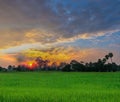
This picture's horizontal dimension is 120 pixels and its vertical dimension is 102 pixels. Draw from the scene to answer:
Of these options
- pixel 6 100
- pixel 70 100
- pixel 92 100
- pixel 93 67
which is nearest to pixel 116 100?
pixel 92 100

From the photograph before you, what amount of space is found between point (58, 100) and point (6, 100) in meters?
1.82

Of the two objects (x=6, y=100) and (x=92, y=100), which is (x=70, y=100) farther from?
(x=6, y=100)

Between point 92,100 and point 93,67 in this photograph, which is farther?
point 93,67

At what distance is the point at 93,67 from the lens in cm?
8669

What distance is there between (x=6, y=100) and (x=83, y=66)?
3117 inches

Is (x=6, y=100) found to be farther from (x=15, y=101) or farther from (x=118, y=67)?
(x=118, y=67)

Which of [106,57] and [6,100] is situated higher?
[106,57]

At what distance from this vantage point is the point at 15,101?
10.1 metres

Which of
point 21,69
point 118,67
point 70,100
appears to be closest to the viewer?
point 70,100

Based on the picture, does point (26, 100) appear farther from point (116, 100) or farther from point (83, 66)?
point (83, 66)

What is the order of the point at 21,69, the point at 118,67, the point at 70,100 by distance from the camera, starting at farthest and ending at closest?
the point at 21,69
the point at 118,67
the point at 70,100

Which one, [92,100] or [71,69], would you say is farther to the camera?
→ [71,69]

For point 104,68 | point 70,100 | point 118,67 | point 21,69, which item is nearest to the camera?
point 70,100

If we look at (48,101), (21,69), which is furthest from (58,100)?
(21,69)
